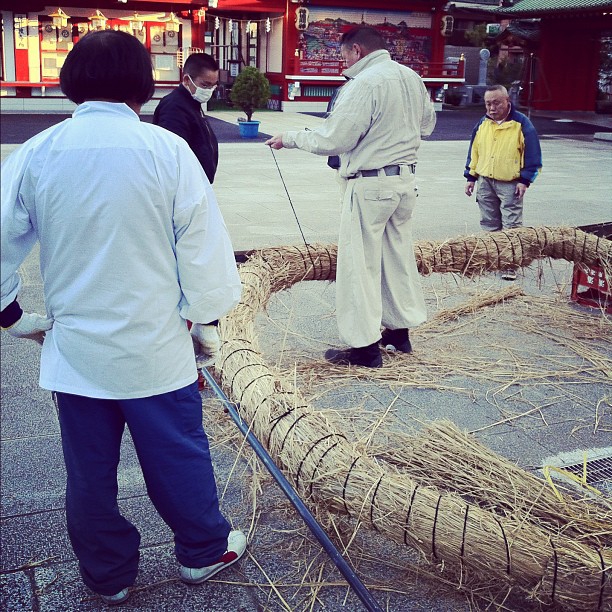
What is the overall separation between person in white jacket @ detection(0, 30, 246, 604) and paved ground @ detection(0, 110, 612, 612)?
189mm

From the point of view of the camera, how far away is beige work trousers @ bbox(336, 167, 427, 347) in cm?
403

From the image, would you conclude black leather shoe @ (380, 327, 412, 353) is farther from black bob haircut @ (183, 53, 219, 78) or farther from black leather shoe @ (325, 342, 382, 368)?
black bob haircut @ (183, 53, 219, 78)

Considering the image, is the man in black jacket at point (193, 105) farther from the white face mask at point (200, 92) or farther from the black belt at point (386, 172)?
the black belt at point (386, 172)

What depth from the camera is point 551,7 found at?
78.5 ft

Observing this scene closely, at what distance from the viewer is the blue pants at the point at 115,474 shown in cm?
215

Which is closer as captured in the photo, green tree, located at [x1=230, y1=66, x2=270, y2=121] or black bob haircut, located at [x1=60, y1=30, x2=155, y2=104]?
black bob haircut, located at [x1=60, y1=30, x2=155, y2=104]

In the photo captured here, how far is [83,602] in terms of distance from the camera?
2.34 m

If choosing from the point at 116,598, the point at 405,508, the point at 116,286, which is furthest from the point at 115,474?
the point at 405,508

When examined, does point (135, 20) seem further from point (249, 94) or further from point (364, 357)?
point (364, 357)

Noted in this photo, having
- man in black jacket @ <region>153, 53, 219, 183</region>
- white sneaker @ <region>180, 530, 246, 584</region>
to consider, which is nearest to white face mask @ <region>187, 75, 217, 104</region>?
man in black jacket @ <region>153, 53, 219, 183</region>

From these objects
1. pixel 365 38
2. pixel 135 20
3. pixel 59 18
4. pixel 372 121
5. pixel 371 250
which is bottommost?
pixel 371 250

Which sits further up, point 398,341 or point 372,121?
point 372,121

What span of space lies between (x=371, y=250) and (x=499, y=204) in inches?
90.2

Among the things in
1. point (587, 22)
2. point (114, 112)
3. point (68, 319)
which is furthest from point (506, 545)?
point (587, 22)
